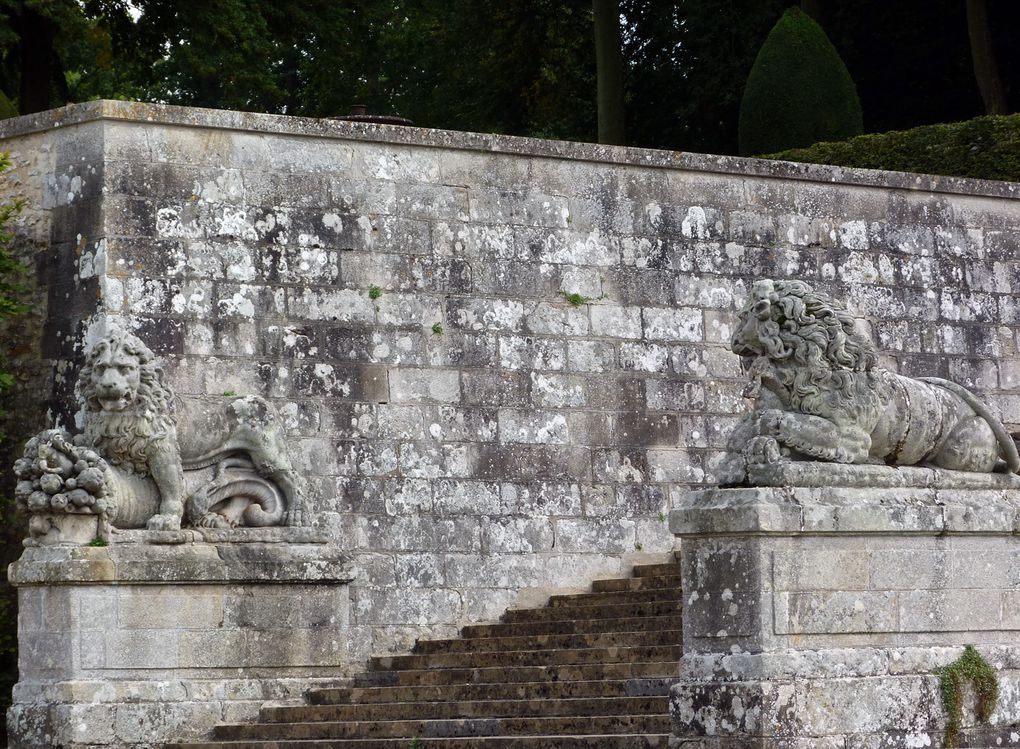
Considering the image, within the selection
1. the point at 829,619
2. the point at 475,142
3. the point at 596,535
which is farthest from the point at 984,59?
the point at 829,619

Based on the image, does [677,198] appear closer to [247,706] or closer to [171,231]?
[171,231]

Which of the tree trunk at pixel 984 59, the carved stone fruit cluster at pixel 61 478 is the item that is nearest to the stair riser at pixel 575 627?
the carved stone fruit cluster at pixel 61 478

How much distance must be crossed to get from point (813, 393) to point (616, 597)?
3.59 metres

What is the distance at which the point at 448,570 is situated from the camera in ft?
47.9

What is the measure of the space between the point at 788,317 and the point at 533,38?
1597 cm

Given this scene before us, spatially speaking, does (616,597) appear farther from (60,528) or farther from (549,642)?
(60,528)

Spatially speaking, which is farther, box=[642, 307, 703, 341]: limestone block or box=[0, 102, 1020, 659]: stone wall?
box=[642, 307, 703, 341]: limestone block

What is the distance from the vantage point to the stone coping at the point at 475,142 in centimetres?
1403

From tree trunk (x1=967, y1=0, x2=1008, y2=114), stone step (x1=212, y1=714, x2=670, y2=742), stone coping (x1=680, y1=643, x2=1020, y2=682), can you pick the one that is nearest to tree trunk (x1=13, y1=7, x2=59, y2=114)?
tree trunk (x1=967, y1=0, x2=1008, y2=114)

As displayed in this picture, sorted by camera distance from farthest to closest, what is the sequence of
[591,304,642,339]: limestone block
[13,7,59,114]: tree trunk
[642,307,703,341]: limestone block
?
[13,7,59,114]: tree trunk → [642,307,703,341]: limestone block → [591,304,642,339]: limestone block

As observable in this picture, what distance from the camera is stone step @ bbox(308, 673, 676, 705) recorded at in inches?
464

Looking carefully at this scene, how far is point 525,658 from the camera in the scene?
→ 13031mm

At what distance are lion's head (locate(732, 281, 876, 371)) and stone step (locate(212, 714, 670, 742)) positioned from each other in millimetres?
1943

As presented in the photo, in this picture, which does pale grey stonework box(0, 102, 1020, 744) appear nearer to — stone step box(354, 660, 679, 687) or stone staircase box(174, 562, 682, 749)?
stone step box(354, 660, 679, 687)
